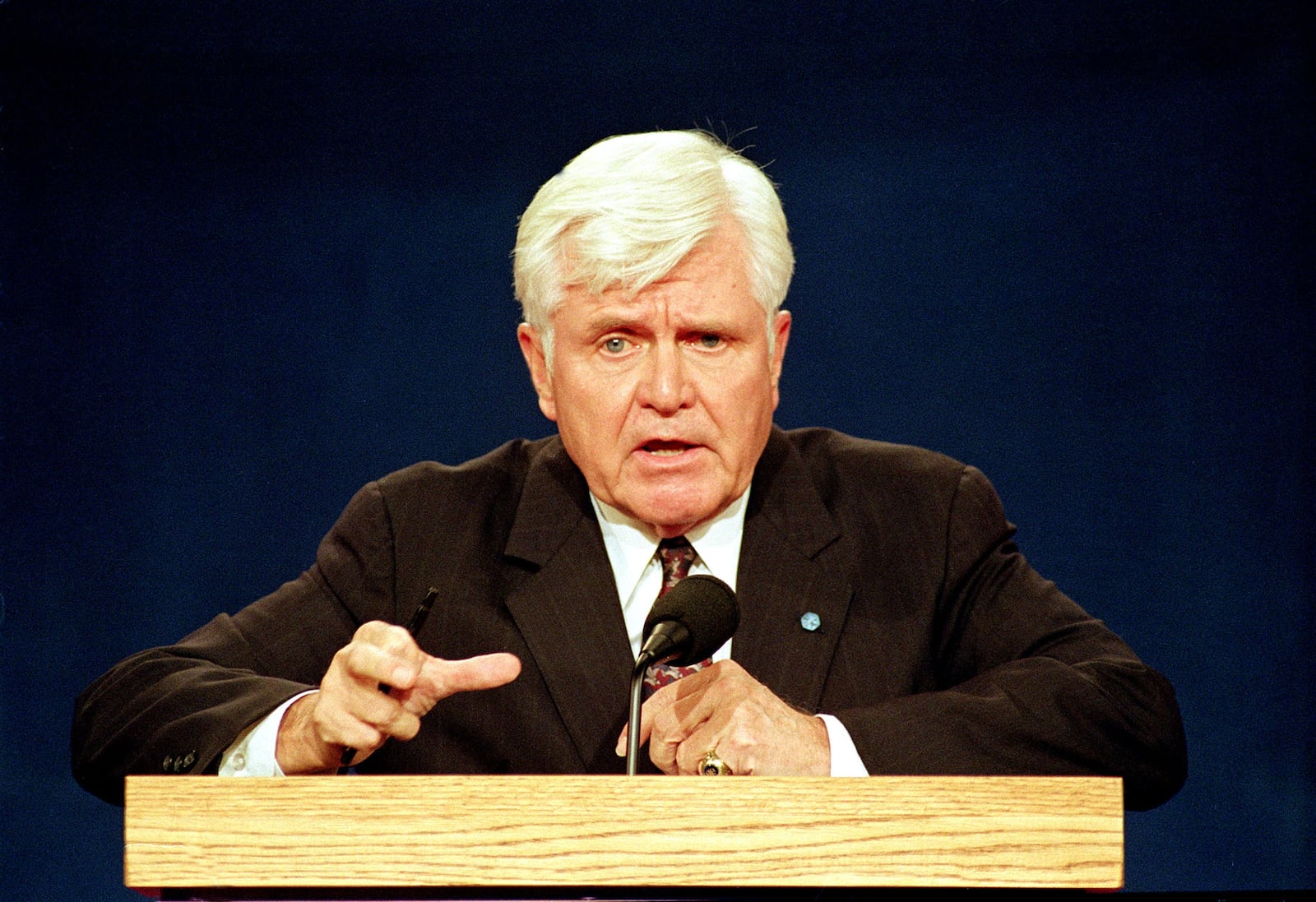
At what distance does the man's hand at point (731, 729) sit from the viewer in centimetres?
168

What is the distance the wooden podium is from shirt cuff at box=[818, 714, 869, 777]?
56 cm

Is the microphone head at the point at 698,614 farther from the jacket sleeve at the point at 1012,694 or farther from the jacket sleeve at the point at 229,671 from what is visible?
the jacket sleeve at the point at 229,671

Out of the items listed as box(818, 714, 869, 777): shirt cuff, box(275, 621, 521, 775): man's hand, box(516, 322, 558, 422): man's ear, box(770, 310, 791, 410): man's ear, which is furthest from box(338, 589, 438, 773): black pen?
box(770, 310, 791, 410): man's ear

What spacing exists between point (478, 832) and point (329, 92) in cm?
250

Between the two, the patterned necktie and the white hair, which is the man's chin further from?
the white hair

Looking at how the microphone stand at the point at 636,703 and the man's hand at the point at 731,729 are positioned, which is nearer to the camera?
the microphone stand at the point at 636,703

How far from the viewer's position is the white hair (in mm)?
2184

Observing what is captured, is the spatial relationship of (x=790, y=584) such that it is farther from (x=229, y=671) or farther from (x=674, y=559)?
(x=229, y=671)

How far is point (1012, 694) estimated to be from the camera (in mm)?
2021

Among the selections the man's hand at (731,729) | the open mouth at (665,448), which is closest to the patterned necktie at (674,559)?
the open mouth at (665,448)

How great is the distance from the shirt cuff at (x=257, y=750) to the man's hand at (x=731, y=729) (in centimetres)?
45

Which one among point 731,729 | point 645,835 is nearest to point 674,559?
point 731,729

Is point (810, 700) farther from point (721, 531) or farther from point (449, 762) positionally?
point (449, 762)

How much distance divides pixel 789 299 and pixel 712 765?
1875mm
